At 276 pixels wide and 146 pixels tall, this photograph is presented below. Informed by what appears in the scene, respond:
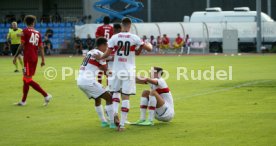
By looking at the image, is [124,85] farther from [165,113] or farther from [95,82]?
[165,113]

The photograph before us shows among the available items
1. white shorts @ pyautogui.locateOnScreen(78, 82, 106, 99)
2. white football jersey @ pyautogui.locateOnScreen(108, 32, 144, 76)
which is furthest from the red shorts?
white football jersey @ pyautogui.locateOnScreen(108, 32, 144, 76)

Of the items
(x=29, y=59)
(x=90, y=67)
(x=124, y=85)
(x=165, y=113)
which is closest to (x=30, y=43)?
(x=29, y=59)

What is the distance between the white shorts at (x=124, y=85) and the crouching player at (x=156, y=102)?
0.47 m

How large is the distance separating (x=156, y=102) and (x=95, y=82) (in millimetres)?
1265

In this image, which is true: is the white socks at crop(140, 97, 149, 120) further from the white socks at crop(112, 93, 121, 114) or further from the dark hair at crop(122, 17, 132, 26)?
the dark hair at crop(122, 17, 132, 26)

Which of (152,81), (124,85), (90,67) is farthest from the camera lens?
(90,67)

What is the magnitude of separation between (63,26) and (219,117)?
41857mm

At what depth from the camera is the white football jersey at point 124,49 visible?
13.8m

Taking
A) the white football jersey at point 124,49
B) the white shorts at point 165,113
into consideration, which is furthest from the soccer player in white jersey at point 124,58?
the white shorts at point 165,113

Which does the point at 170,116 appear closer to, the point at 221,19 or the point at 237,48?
the point at 237,48

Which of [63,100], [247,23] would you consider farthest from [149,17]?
[63,100]

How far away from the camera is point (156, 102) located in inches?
559

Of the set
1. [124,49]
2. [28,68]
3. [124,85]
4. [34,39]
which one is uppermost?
[34,39]

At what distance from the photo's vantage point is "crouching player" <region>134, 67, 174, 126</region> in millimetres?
14172
